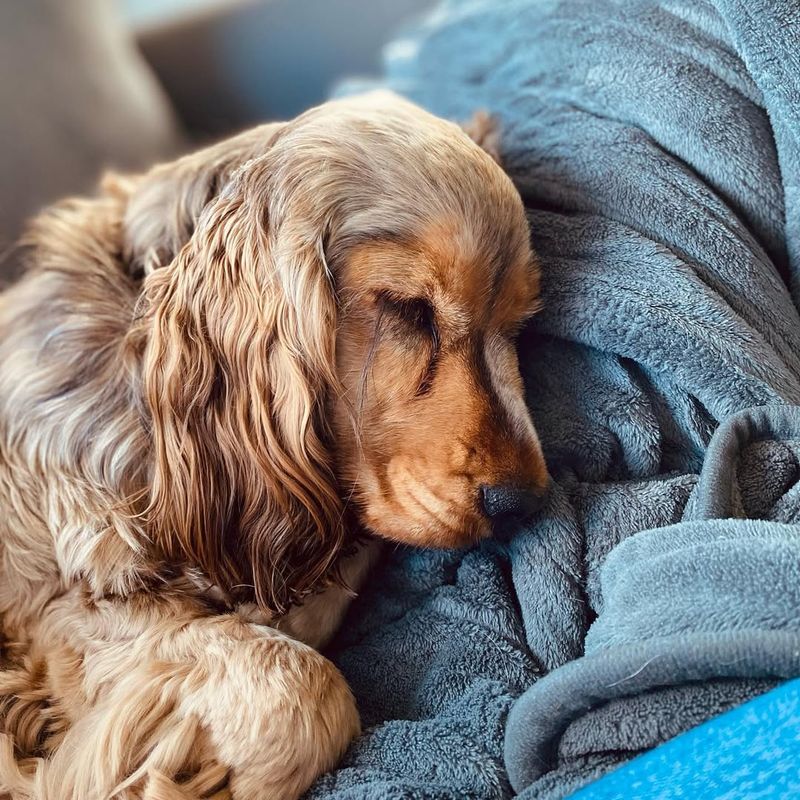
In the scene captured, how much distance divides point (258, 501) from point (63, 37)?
1508 mm

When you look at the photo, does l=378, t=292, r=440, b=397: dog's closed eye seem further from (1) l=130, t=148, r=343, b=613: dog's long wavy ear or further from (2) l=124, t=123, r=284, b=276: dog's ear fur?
(2) l=124, t=123, r=284, b=276: dog's ear fur

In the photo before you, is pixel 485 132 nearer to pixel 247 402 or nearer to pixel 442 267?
pixel 442 267

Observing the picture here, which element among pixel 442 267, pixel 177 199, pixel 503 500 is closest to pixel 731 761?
pixel 503 500

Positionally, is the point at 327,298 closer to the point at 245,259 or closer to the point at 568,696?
the point at 245,259

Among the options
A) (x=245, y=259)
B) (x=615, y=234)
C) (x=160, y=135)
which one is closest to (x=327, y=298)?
(x=245, y=259)

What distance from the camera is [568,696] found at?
0.93 metres

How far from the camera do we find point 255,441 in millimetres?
1198

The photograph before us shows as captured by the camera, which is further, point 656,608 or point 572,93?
point 572,93

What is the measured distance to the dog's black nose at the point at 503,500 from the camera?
116 cm

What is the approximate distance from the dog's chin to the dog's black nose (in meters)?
0.02

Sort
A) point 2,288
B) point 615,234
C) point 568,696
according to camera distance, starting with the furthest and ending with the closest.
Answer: point 2,288, point 615,234, point 568,696

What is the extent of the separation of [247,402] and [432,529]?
0.32m

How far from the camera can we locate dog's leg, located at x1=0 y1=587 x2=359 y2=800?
1071 mm

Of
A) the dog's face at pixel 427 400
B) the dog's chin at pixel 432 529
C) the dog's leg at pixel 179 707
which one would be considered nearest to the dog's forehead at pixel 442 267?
the dog's face at pixel 427 400
